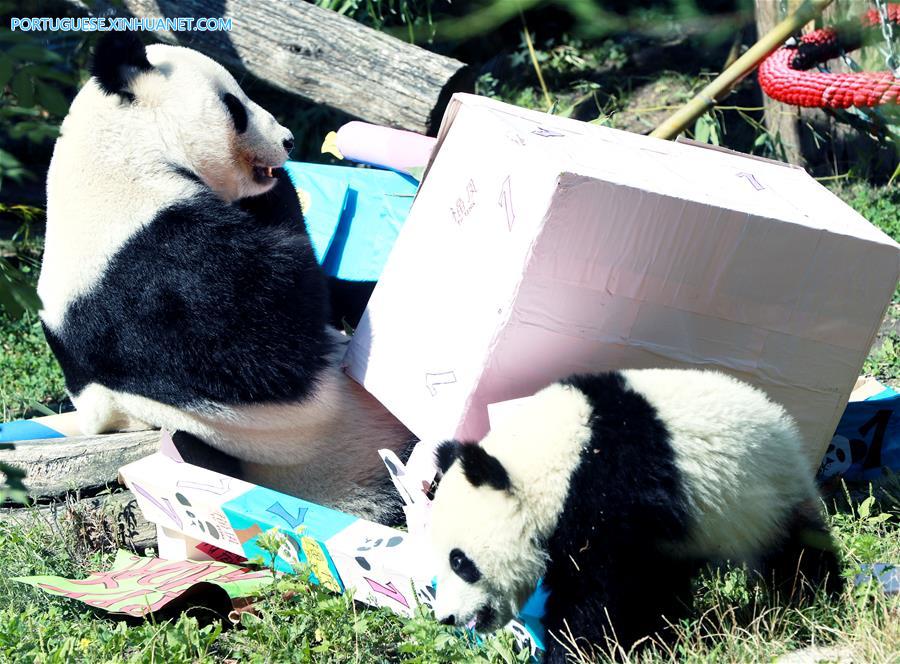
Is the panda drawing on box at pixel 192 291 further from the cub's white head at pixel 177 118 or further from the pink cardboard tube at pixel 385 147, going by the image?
the pink cardboard tube at pixel 385 147

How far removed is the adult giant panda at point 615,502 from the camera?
180 centimetres

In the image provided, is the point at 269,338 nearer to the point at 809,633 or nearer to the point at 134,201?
the point at 134,201

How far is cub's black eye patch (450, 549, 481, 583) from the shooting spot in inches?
74.4

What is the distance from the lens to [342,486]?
283 centimetres

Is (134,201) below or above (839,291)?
below

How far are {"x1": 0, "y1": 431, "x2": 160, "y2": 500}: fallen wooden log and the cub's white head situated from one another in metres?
0.84

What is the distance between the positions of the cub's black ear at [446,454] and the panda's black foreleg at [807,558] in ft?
2.38

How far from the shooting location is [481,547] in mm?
1874

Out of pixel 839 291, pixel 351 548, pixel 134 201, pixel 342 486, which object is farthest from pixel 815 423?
pixel 134 201

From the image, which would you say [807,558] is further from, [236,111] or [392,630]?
[236,111]

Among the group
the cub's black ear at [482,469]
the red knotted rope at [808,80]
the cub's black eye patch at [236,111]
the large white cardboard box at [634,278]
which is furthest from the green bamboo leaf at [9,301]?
the red knotted rope at [808,80]

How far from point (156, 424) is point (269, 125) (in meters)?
1.01

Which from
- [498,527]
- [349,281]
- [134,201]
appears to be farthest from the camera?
[349,281]

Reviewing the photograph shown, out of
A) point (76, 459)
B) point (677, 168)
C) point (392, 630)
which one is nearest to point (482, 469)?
point (392, 630)
